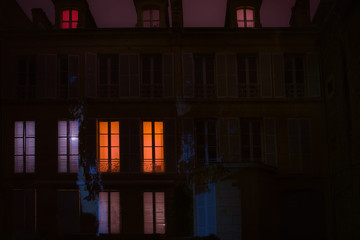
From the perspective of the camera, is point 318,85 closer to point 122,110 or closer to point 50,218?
point 122,110

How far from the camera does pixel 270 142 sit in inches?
577

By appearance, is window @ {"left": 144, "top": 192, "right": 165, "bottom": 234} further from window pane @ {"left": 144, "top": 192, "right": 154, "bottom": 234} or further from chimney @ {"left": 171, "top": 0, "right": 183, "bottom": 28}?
chimney @ {"left": 171, "top": 0, "right": 183, "bottom": 28}

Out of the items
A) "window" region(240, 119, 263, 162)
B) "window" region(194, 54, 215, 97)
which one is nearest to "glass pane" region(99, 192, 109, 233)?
"window" region(194, 54, 215, 97)

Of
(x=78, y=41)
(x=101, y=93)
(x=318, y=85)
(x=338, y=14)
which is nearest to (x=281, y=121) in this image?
(x=318, y=85)

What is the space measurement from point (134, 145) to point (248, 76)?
4.78 metres

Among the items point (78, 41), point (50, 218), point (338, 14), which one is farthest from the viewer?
point (78, 41)

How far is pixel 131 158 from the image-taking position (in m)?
14.4

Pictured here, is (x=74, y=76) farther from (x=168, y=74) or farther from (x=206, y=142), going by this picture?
(x=206, y=142)

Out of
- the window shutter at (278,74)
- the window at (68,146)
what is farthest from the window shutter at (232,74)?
the window at (68,146)

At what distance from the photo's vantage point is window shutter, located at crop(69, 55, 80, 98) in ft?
48.3

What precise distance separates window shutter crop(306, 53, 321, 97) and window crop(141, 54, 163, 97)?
5319mm

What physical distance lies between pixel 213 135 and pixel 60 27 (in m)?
6.90

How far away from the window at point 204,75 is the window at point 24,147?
5.98 metres

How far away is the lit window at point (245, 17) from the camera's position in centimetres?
1570
